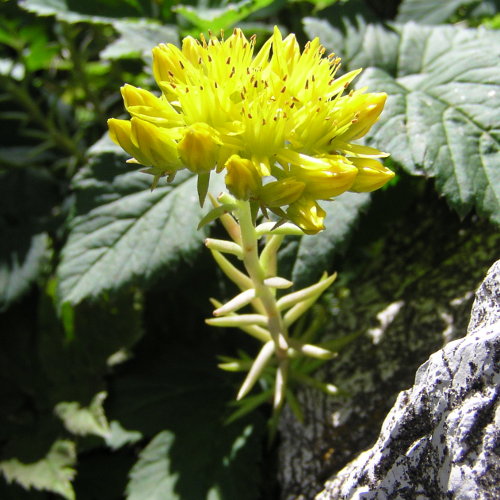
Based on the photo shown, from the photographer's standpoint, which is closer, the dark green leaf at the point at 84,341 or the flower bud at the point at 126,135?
the flower bud at the point at 126,135

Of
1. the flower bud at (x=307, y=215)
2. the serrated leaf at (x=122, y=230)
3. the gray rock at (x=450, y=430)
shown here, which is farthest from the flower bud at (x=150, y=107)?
the gray rock at (x=450, y=430)

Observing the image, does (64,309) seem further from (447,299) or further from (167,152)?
(447,299)

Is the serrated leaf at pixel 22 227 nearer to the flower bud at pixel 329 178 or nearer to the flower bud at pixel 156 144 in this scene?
the flower bud at pixel 156 144

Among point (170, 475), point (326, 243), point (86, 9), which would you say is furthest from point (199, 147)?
point (86, 9)

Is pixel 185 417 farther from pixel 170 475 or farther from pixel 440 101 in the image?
pixel 440 101

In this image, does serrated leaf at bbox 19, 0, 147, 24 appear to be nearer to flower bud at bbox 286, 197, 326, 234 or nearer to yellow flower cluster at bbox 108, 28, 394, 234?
yellow flower cluster at bbox 108, 28, 394, 234

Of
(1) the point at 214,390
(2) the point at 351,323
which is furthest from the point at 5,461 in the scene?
(2) the point at 351,323

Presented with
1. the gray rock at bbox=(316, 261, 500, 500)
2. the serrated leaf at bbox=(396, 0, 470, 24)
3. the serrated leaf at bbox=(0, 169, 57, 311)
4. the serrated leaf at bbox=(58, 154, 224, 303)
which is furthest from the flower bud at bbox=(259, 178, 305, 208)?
the serrated leaf at bbox=(396, 0, 470, 24)

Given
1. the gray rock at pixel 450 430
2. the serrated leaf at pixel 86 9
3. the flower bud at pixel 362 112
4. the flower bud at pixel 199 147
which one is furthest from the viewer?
the serrated leaf at pixel 86 9

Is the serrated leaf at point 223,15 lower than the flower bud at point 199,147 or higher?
lower
